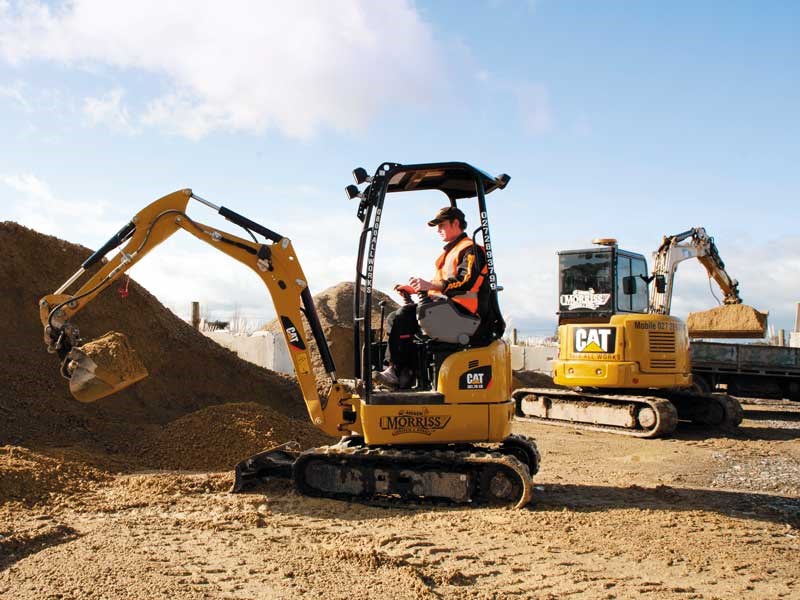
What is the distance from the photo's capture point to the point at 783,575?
479 cm

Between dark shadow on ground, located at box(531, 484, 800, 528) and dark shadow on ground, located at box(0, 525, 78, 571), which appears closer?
dark shadow on ground, located at box(0, 525, 78, 571)

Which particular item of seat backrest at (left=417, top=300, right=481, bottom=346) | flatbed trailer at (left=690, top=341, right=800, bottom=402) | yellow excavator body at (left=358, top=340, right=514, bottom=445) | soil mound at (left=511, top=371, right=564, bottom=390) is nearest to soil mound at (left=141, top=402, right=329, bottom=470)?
yellow excavator body at (left=358, top=340, right=514, bottom=445)

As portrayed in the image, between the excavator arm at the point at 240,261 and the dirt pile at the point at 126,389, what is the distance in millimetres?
1240

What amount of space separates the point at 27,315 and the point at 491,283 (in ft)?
27.6

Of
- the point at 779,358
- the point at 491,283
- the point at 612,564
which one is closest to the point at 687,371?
the point at 779,358

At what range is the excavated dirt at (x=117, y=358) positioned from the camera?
6758mm

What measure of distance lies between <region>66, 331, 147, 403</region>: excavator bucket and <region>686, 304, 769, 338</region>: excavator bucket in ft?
42.0

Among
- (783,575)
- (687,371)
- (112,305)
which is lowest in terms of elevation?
(783,575)

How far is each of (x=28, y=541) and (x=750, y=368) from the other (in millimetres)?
15034

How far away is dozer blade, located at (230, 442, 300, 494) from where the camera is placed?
6.73 meters

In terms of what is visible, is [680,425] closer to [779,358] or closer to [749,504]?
[779,358]

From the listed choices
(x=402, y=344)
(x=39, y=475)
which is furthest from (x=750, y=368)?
(x=39, y=475)

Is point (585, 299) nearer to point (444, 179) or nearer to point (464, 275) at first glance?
point (444, 179)

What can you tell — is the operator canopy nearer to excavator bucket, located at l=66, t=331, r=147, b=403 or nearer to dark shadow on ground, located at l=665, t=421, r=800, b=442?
excavator bucket, located at l=66, t=331, r=147, b=403
